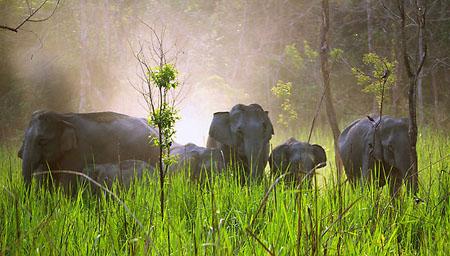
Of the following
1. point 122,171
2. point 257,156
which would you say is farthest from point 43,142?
point 257,156

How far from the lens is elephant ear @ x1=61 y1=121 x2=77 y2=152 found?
874 cm

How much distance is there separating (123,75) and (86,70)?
19.0ft

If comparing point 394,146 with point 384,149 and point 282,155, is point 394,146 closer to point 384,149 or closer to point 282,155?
point 384,149

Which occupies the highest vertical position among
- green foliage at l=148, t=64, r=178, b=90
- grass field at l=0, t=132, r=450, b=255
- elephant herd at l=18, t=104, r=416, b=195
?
green foliage at l=148, t=64, r=178, b=90

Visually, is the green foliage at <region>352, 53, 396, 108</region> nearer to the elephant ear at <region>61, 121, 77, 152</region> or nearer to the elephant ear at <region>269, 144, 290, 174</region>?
the elephant ear at <region>269, 144, 290, 174</region>

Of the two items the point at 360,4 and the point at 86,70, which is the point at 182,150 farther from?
the point at 360,4

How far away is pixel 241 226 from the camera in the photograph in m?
4.58

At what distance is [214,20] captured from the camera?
3306cm

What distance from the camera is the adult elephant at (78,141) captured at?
28.0 ft

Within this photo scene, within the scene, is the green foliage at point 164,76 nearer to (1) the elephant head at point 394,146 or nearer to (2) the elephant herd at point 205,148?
(2) the elephant herd at point 205,148

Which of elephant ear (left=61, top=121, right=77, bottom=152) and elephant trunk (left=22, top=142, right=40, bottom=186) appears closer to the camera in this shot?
elephant trunk (left=22, top=142, right=40, bottom=186)

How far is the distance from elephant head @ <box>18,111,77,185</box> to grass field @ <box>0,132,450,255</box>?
1.83 m

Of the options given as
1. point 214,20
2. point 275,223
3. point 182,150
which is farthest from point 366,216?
point 214,20

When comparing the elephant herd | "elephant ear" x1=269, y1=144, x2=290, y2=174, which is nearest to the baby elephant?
the elephant herd
